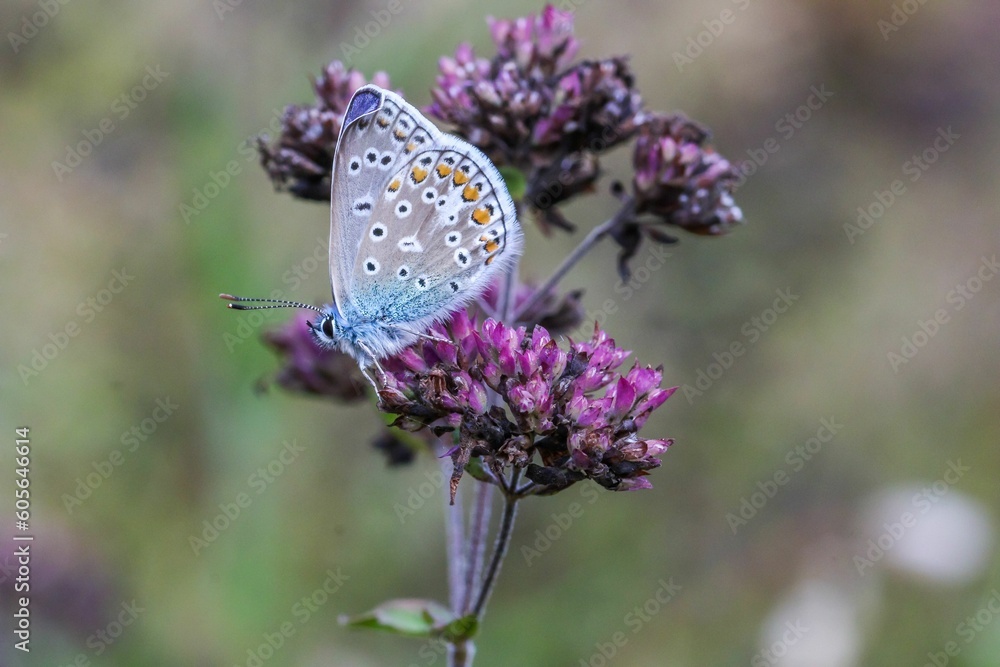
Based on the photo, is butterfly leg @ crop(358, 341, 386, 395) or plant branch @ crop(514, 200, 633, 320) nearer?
butterfly leg @ crop(358, 341, 386, 395)

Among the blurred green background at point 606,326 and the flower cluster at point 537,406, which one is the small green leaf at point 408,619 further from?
the blurred green background at point 606,326

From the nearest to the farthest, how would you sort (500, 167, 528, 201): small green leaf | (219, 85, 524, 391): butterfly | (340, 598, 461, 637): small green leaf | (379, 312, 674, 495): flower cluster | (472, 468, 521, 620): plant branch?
(379, 312, 674, 495): flower cluster, (472, 468, 521, 620): plant branch, (219, 85, 524, 391): butterfly, (340, 598, 461, 637): small green leaf, (500, 167, 528, 201): small green leaf

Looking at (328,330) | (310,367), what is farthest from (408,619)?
(310,367)

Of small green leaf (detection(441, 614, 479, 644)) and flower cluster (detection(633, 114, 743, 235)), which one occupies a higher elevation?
flower cluster (detection(633, 114, 743, 235))

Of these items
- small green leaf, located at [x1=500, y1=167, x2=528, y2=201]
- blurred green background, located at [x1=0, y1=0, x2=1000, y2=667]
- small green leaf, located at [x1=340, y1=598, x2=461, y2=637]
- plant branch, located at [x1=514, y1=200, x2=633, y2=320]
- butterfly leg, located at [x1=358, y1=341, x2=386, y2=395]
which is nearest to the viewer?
butterfly leg, located at [x1=358, y1=341, x2=386, y2=395]

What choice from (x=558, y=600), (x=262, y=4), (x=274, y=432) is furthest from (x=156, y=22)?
(x=558, y=600)

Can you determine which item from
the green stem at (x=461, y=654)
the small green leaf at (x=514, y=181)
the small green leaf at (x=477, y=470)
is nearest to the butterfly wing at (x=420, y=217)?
the small green leaf at (x=514, y=181)

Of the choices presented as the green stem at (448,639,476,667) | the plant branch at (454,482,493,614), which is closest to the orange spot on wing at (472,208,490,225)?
the plant branch at (454,482,493,614)

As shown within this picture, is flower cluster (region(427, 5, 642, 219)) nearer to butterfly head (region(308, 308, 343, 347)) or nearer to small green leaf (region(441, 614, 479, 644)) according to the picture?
butterfly head (region(308, 308, 343, 347))
